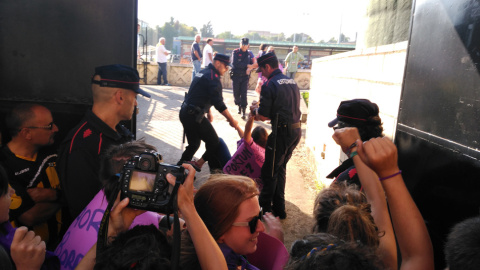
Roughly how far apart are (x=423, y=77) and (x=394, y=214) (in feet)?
3.99

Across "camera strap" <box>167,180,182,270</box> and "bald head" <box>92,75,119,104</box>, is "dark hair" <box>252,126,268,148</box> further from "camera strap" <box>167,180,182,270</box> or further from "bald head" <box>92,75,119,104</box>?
"camera strap" <box>167,180,182,270</box>

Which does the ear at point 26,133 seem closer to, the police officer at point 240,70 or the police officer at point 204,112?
the police officer at point 204,112

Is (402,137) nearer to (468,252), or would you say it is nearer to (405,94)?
(405,94)

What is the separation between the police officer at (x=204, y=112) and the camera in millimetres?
5336

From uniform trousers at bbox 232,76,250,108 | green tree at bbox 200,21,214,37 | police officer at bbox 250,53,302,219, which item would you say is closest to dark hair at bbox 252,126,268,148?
police officer at bbox 250,53,302,219

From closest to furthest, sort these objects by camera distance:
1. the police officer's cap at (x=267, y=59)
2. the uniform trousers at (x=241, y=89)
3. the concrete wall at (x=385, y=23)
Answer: the concrete wall at (x=385, y=23) → the police officer's cap at (x=267, y=59) → the uniform trousers at (x=241, y=89)

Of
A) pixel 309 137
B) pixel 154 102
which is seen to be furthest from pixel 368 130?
pixel 154 102

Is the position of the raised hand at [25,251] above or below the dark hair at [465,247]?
below

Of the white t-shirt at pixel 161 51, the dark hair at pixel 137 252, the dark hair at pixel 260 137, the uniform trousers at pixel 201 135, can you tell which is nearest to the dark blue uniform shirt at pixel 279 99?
the dark hair at pixel 260 137

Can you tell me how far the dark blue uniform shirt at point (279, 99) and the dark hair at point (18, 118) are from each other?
2.61 m

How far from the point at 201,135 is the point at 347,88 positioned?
7.40ft

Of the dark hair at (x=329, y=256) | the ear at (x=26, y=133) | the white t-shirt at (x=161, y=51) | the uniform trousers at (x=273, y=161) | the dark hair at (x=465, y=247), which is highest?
the white t-shirt at (x=161, y=51)

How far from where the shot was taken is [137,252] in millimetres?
1281

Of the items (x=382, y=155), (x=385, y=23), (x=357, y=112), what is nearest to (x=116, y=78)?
(x=357, y=112)
